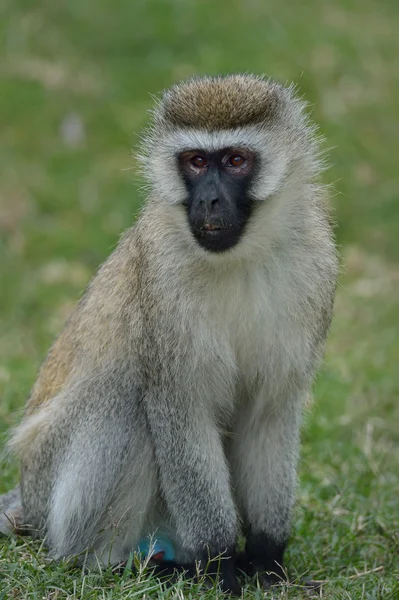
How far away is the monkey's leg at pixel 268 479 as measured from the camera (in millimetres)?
6105

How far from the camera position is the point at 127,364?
595cm

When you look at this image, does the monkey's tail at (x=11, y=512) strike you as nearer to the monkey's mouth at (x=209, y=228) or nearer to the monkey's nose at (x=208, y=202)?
the monkey's mouth at (x=209, y=228)

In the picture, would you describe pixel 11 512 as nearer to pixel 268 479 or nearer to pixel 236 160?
pixel 268 479

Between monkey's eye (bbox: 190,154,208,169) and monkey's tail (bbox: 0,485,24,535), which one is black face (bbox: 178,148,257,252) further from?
monkey's tail (bbox: 0,485,24,535)

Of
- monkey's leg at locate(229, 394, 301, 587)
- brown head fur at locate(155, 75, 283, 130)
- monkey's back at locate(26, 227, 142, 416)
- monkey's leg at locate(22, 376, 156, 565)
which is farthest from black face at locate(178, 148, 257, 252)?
monkey's leg at locate(229, 394, 301, 587)

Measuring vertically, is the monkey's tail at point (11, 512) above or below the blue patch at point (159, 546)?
above

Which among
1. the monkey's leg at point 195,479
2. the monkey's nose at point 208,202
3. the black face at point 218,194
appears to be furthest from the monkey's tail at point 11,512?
the monkey's nose at point 208,202

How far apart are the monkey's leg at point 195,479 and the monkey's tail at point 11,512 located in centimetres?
99

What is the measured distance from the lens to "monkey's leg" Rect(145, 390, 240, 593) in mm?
5699

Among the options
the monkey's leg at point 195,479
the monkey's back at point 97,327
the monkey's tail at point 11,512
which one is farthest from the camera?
the monkey's tail at point 11,512

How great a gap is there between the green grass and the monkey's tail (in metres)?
0.21

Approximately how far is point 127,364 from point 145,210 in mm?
906

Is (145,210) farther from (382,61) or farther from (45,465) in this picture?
(382,61)

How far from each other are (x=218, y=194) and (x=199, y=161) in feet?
1.02
